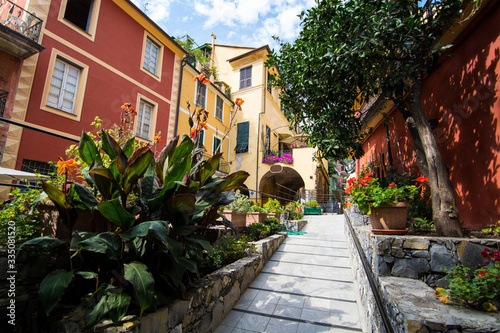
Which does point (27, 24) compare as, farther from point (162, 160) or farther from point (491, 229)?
point (491, 229)

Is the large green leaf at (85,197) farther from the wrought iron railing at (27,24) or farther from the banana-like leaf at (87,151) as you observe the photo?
the wrought iron railing at (27,24)

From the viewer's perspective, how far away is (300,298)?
11.1 ft

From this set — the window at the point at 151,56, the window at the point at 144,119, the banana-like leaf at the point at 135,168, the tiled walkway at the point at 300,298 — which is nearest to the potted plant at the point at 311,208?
the tiled walkway at the point at 300,298

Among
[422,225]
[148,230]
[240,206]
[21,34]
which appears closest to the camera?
[148,230]

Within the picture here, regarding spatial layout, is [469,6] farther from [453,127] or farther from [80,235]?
[80,235]

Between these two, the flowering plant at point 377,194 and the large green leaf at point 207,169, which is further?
the flowering plant at point 377,194

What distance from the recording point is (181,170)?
199 centimetres

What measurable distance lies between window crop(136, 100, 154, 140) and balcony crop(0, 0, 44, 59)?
3588mm

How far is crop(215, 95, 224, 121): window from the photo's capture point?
13.9 meters

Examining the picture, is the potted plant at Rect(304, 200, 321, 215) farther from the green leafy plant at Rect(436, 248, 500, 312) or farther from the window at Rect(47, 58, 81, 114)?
the green leafy plant at Rect(436, 248, 500, 312)

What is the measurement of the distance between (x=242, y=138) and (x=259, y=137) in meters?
1.16

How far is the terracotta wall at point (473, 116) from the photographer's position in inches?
103

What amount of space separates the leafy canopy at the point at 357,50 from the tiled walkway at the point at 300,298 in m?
2.13

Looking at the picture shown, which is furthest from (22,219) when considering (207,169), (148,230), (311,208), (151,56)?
(311,208)
